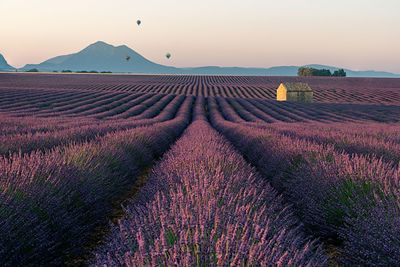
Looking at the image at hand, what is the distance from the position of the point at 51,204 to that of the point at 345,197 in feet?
9.89

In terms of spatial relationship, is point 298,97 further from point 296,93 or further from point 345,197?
point 345,197

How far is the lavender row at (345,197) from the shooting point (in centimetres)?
249

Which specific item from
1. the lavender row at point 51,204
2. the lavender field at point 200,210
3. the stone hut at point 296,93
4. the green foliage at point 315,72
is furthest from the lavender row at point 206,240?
the green foliage at point 315,72

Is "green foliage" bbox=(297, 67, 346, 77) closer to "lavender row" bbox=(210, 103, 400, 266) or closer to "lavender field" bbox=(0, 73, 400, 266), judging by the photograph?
"lavender field" bbox=(0, 73, 400, 266)

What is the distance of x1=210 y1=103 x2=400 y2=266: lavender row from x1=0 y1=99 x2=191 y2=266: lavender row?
2534 millimetres

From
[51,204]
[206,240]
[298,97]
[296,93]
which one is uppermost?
[206,240]

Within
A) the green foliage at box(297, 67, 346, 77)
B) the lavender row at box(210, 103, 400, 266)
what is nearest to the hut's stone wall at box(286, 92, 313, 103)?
the lavender row at box(210, 103, 400, 266)

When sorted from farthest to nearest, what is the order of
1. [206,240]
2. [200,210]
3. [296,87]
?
[296,87]
[200,210]
[206,240]

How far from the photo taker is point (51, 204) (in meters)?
2.87

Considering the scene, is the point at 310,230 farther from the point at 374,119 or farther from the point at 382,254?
the point at 374,119

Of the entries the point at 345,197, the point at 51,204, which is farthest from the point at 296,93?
the point at 51,204

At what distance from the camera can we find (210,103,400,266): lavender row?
2.49 m

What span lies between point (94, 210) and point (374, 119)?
2346 cm

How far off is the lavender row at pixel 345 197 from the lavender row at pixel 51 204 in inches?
99.7
